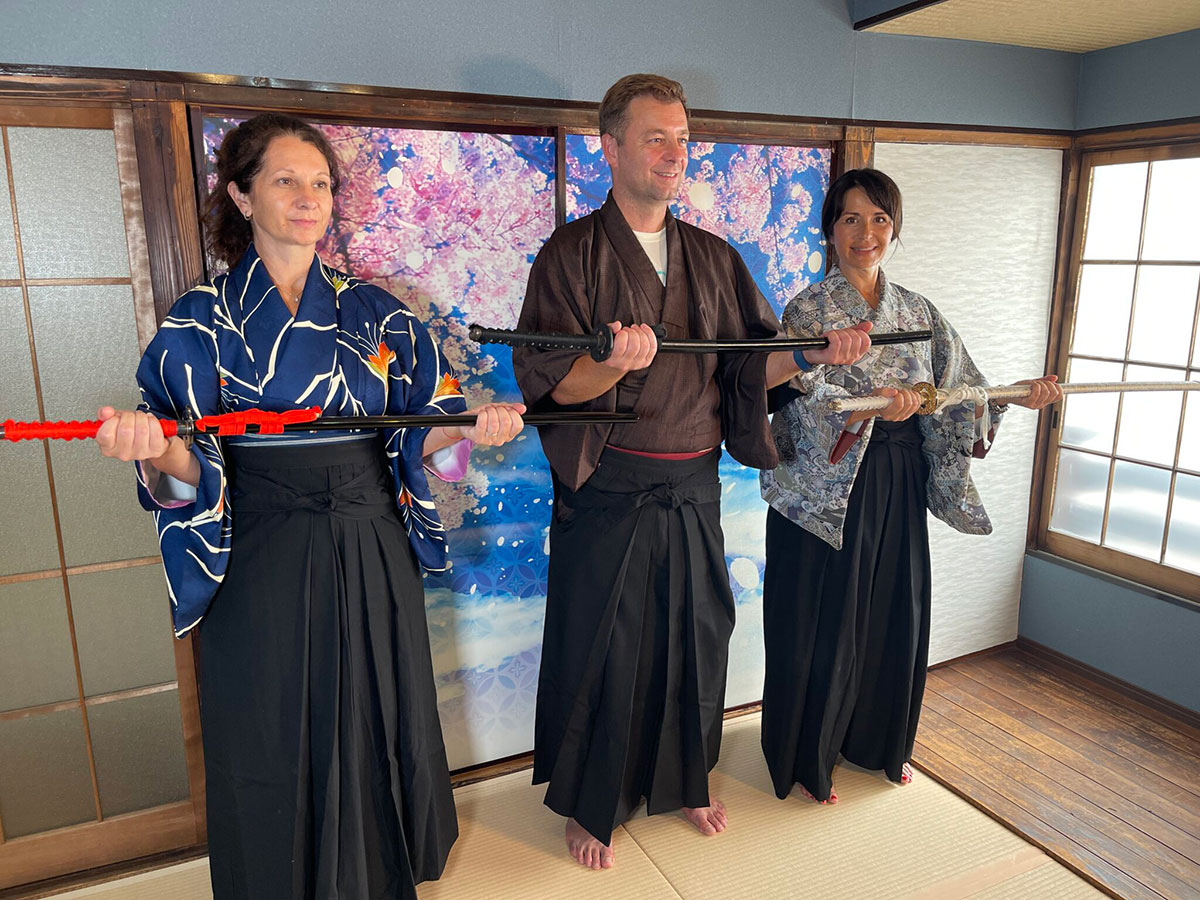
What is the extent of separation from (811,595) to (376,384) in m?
1.49

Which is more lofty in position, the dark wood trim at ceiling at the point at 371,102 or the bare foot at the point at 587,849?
the dark wood trim at ceiling at the point at 371,102

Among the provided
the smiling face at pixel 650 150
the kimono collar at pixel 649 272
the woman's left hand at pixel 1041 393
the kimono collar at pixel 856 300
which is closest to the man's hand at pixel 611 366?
the kimono collar at pixel 649 272

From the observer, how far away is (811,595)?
8.77 feet

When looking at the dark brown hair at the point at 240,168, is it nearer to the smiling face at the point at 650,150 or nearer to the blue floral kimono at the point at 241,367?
the blue floral kimono at the point at 241,367

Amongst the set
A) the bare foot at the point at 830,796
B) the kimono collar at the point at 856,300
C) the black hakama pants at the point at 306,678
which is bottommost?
the bare foot at the point at 830,796

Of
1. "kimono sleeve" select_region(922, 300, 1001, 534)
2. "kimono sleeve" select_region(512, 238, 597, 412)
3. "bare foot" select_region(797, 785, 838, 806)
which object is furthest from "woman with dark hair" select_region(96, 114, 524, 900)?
"kimono sleeve" select_region(922, 300, 1001, 534)

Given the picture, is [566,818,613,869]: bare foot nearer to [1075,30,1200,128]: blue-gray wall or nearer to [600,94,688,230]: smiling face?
[600,94,688,230]: smiling face

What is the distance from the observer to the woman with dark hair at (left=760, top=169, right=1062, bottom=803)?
2555mm

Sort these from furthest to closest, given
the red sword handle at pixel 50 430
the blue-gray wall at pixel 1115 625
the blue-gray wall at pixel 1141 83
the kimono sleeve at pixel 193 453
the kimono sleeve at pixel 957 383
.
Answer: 1. the blue-gray wall at pixel 1115 625
2. the blue-gray wall at pixel 1141 83
3. the kimono sleeve at pixel 957 383
4. the kimono sleeve at pixel 193 453
5. the red sword handle at pixel 50 430

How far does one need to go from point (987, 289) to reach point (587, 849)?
2.67m

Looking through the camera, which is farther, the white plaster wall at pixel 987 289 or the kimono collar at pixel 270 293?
the white plaster wall at pixel 987 289

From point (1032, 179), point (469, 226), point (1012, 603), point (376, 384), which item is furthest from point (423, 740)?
point (1032, 179)

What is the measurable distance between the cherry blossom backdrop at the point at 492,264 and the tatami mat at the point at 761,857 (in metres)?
0.44

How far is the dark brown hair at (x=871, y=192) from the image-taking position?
2.53 meters
